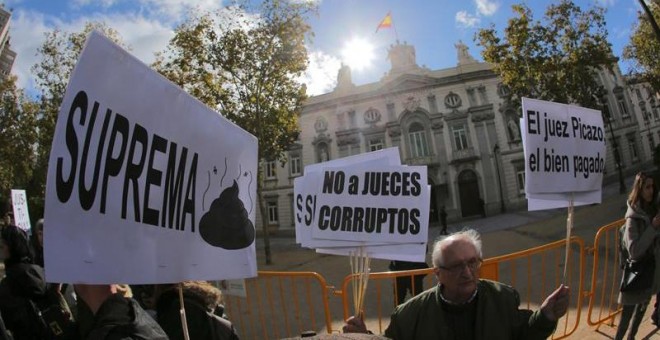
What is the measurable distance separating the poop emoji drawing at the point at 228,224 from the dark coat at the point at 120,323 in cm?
48

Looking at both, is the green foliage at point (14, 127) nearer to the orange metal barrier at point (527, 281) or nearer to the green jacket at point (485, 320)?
the orange metal barrier at point (527, 281)

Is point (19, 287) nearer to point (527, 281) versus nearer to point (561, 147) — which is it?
point (561, 147)

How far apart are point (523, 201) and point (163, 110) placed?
32131mm

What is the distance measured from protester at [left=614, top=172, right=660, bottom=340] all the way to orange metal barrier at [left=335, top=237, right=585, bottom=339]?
0.50 metres

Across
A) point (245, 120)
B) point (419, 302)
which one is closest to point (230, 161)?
point (419, 302)

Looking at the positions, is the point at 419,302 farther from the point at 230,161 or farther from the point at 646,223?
the point at 646,223

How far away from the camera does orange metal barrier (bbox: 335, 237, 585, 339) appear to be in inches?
174

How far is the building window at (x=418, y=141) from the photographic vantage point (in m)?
33.9

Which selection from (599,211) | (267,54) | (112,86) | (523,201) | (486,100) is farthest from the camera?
(486,100)

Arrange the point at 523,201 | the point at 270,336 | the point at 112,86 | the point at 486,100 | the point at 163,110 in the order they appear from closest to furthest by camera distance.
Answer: the point at 112,86 < the point at 163,110 < the point at 270,336 < the point at 523,201 < the point at 486,100

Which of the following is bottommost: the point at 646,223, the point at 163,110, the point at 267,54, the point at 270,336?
the point at 270,336

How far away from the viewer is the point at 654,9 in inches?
690

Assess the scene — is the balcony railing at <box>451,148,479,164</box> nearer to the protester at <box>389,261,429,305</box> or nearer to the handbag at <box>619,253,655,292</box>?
the protester at <box>389,261,429,305</box>

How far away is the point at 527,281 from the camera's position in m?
7.24
